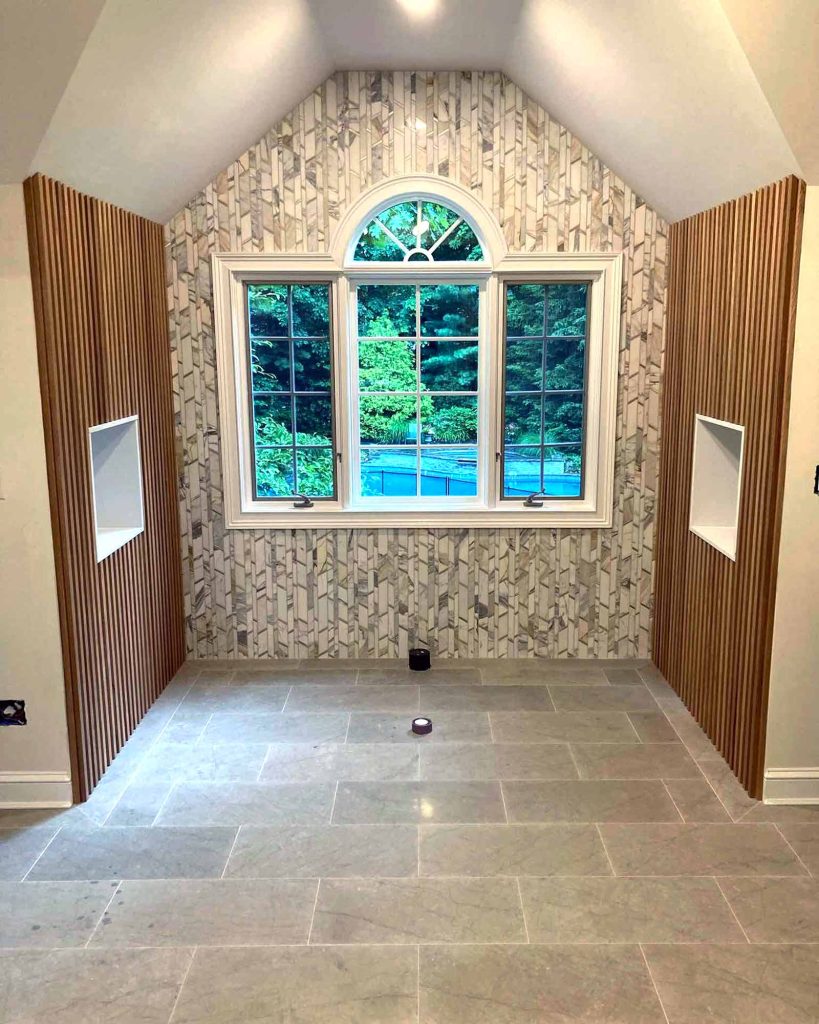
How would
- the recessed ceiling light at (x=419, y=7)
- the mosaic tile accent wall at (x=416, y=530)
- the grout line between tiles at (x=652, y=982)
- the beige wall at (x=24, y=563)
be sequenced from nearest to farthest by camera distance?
1. the grout line between tiles at (x=652, y=982)
2. the beige wall at (x=24, y=563)
3. the recessed ceiling light at (x=419, y=7)
4. the mosaic tile accent wall at (x=416, y=530)

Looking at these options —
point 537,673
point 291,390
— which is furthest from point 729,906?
point 291,390

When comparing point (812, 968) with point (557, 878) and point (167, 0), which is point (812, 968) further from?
point (167, 0)

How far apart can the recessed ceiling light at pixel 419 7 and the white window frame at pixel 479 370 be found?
85 cm

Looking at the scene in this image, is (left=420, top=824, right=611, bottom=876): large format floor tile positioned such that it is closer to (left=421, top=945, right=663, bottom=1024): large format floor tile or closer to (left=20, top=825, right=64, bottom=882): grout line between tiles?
(left=421, top=945, right=663, bottom=1024): large format floor tile

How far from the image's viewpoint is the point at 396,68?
4191 millimetres

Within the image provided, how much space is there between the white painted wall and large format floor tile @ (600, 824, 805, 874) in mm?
288

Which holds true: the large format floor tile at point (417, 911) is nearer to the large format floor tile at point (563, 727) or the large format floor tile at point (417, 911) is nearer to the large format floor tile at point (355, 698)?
the large format floor tile at point (563, 727)

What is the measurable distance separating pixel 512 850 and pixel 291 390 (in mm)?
2661

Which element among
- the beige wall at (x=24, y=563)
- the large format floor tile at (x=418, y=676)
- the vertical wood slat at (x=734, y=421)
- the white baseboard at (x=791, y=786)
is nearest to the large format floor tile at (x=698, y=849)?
the white baseboard at (x=791, y=786)

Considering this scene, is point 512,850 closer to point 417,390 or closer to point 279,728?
point 279,728

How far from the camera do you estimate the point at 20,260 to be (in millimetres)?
2926

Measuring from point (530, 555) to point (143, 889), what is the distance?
8.57 feet

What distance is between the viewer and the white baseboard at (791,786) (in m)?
3.21

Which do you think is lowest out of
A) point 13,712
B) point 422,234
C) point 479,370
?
point 13,712
